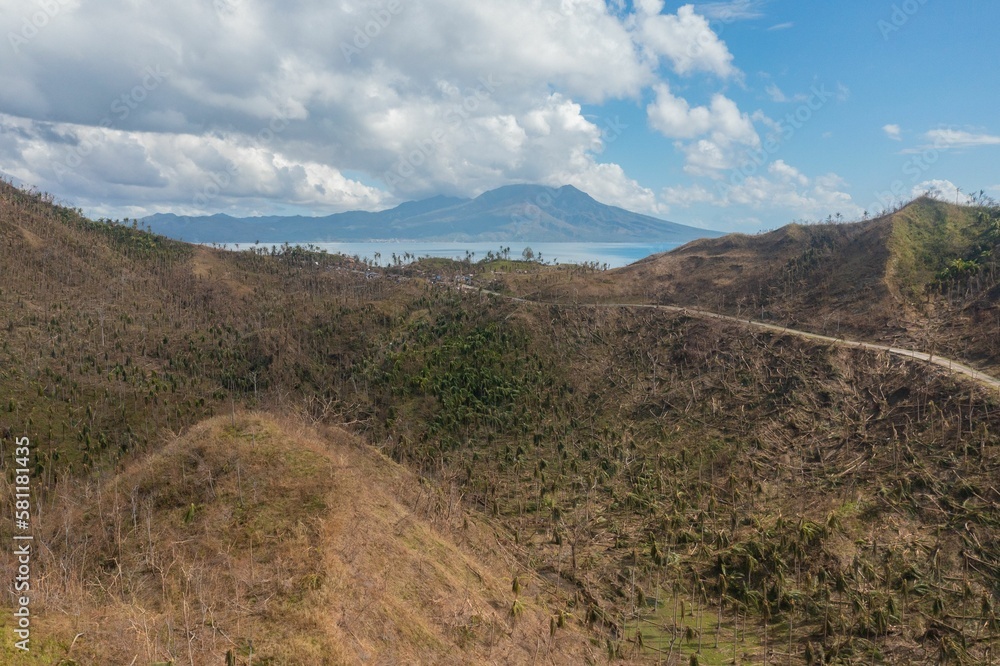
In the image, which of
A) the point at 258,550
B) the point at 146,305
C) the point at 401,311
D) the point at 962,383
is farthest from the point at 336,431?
the point at 146,305

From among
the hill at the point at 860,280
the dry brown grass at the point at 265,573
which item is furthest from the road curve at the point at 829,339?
the dry brown grass at the point at 265,573

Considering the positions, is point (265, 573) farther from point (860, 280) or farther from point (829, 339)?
point (860, 280)

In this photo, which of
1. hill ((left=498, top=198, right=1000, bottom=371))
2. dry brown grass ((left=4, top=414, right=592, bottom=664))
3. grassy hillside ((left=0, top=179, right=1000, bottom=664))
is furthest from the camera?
hill ((left=498, top=198, right=1000, bottom=371))

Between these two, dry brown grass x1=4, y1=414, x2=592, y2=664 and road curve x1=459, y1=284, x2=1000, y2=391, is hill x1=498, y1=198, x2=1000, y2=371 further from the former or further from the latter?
dry brown grass x1=4, y1=414, x2=592, y2=664

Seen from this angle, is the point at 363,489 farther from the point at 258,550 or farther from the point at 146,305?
the point at 146,305

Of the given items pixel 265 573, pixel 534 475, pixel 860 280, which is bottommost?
pixel 534 475

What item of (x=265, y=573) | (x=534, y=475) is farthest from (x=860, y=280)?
(x=265, y=573)

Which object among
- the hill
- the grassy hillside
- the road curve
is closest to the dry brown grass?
the grassy hillside

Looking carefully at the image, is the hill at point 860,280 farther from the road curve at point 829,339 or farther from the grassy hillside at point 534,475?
the road curve at point 829,339

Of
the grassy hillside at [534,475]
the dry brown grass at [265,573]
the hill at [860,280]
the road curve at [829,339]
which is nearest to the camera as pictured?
the dry brown grass at [265,573]
